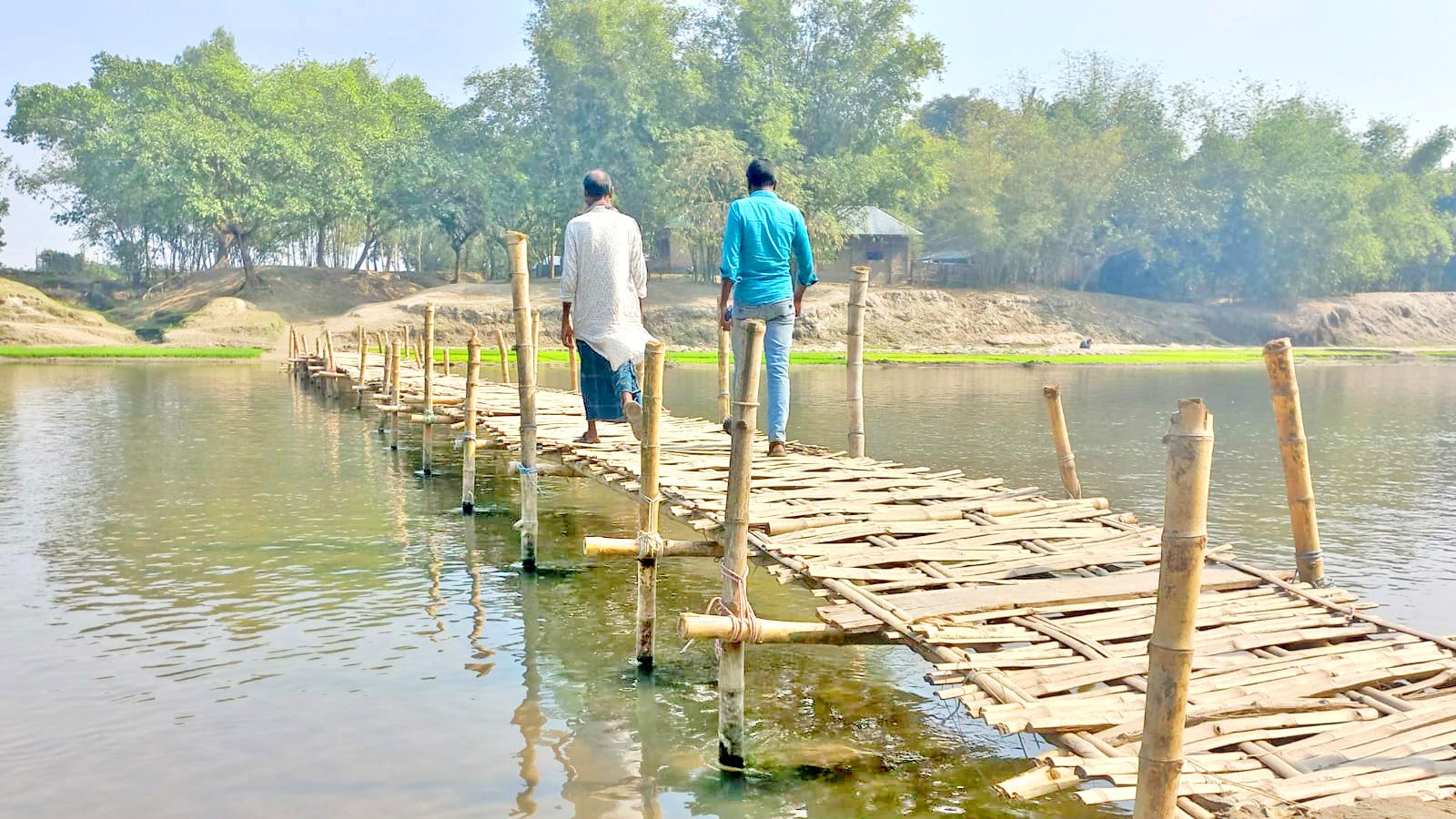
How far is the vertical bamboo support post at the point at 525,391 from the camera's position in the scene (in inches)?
370

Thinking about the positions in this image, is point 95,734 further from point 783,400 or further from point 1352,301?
point 1352,301

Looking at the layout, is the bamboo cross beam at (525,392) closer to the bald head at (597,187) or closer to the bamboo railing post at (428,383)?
the bald head at (597,187)

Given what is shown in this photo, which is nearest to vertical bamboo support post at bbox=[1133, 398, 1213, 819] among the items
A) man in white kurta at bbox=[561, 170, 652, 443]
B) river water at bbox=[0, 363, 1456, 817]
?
river water at bbox=[0, 363, 1456, 817]

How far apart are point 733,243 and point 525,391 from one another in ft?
7.02

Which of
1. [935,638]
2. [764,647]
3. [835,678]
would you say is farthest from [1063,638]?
[764,647]

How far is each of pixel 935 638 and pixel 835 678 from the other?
228 cm

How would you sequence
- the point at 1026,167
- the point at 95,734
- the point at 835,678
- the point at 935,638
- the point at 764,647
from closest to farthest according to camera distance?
the point at 935,638
the point at 95,734
the point at 835,678
the point at 764,647
the point at 1026,167

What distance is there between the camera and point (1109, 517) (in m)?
7.76

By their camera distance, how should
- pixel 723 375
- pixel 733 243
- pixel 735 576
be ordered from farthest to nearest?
pixel 723 375 < pixel 733 243 < pixel 735 576

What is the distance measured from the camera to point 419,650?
798cm

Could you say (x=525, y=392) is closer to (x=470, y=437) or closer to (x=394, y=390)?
(x=470, y=437)

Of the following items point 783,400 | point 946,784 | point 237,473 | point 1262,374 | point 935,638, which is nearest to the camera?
point 935,638

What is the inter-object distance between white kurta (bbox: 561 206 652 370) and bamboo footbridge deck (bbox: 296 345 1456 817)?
41.7 inches

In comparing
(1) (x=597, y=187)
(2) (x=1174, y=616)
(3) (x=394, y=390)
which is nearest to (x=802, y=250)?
(1) (x=597, y=187)
